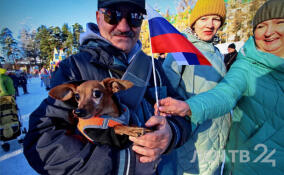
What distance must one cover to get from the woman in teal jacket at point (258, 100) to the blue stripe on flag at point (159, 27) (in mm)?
739

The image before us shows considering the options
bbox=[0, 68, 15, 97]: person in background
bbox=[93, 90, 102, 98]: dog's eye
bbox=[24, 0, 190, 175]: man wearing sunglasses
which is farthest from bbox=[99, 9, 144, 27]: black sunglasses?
bbox=[0, 68, 15, 97]: person in background

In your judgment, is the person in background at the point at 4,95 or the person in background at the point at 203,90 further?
the person in background at the point at 4,95

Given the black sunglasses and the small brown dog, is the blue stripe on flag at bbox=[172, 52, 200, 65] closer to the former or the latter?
the black sunglasses

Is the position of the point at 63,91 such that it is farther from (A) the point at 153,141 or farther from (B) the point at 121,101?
(A) the point at 153,141

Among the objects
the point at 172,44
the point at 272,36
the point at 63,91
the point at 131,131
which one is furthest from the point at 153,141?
the point at 272,36

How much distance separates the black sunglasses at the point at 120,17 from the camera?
138 cm

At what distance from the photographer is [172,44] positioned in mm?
1437

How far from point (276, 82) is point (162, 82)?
4.06ft

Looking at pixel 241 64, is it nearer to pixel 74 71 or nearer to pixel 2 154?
pixel 74 71

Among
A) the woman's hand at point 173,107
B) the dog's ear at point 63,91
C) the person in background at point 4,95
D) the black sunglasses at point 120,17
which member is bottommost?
the person in background at point 4,95

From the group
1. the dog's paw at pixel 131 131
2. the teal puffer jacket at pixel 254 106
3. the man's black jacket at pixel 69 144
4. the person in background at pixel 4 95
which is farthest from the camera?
the person in background at pixel 4 95

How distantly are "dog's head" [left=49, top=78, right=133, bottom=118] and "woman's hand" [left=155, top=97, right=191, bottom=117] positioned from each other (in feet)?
1.38

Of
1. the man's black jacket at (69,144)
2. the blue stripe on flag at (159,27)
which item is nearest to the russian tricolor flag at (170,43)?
the blue stripe on flag at (159,27)

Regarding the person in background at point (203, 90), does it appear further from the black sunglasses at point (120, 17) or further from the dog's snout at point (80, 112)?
the dog's snout at point (80, 112)
